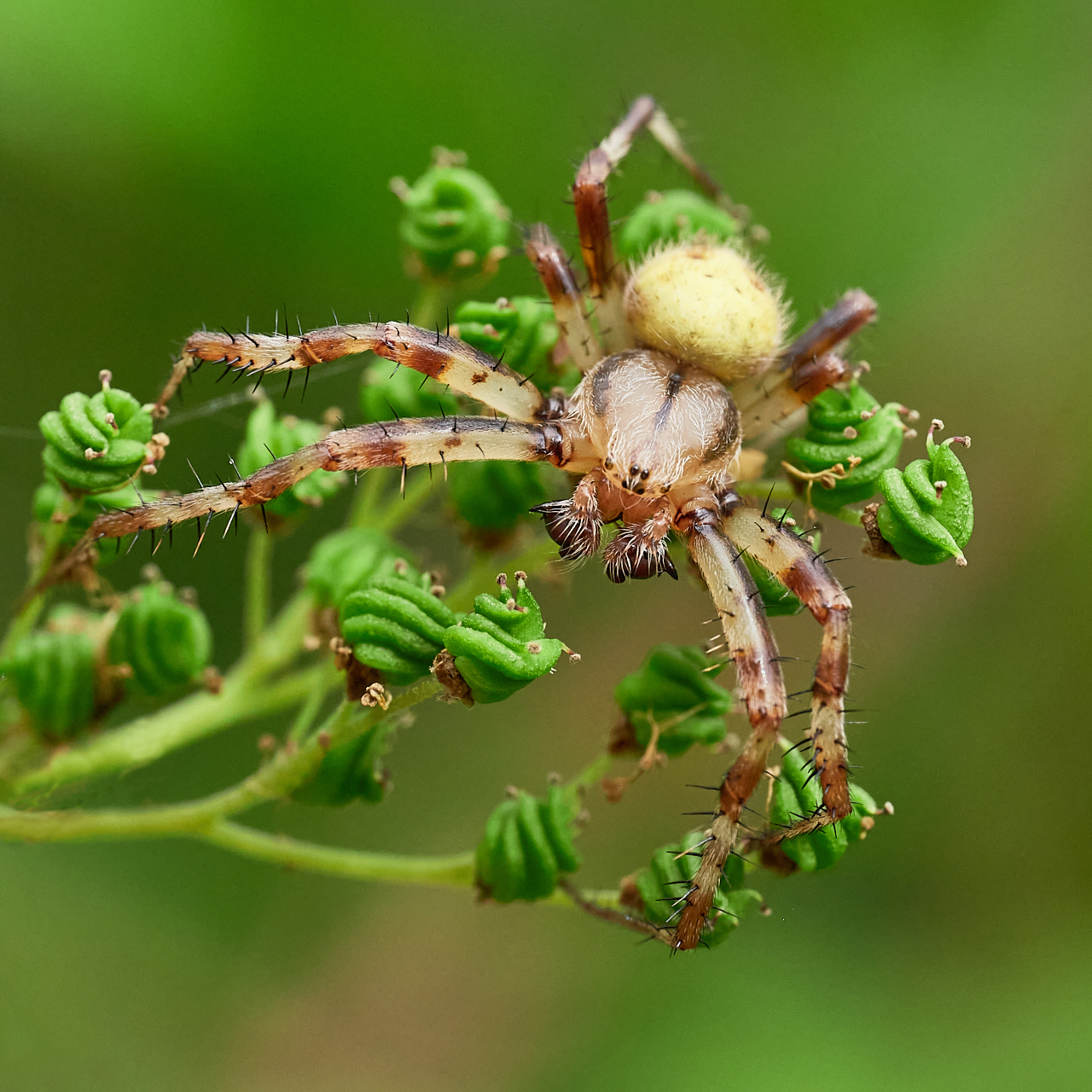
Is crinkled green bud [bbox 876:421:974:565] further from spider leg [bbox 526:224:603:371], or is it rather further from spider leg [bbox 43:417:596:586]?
spider leg [bbox 526:224:603:371]

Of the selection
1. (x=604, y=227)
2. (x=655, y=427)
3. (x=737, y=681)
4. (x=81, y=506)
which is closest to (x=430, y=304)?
(x=604, y=227)

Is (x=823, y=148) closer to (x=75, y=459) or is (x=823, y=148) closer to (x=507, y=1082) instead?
(x=75, y=459)

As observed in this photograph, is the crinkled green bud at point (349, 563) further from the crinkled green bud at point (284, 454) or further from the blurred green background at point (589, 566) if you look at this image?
the blurred green background at point (589, 566)

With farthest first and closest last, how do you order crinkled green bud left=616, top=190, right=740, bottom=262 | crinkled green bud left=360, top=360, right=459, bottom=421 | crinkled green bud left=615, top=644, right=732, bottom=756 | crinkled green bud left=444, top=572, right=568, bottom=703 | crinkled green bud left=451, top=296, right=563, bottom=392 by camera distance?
crinkled green bud left=616, top=190, right=740, bottom=262 < crinkled green bud left=360, top=360, right=459, bottom=421 < crinkled green bud left=451, top=296, right=563, bottom=392 < crinkled green bud left=615, top=644, right=732, bottom=756 < crinkled green bud left=444, top=572, right=568, bottom=703

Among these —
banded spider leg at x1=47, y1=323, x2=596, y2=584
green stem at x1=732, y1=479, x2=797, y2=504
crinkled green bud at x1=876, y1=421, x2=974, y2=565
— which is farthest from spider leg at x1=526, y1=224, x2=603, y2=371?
crinkled green bud at x1=876, y1=421, x2=974, y2=565

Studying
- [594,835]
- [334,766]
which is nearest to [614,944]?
[594,835]

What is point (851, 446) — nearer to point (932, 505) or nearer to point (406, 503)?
point (932, 505)

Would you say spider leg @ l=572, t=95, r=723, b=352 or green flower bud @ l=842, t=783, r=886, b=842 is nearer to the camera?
green flower bud @ l=842, t=783, r=886, b=842
